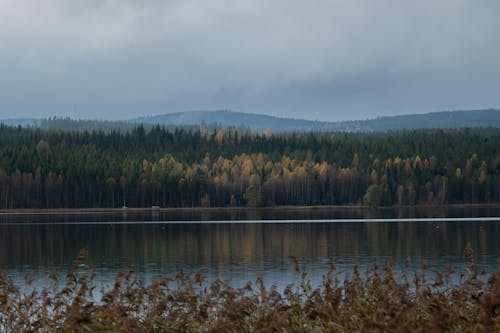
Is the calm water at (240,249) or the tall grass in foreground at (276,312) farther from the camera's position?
the calm water at (240,249)

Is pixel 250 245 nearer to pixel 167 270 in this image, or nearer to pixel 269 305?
pixel 167 270

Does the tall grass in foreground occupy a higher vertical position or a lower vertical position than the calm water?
higher

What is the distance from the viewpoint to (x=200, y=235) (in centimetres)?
9788

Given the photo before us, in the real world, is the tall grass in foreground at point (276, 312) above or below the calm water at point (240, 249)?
above

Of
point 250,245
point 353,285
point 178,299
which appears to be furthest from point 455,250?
point 178,299

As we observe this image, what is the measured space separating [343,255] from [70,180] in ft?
457

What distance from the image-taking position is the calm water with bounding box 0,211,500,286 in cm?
5841

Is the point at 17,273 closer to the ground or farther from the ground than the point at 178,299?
closer to the ground

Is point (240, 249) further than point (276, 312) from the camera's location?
Yes

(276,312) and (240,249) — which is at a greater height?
(276,312)

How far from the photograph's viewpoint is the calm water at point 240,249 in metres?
58.4

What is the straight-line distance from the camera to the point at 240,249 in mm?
77000

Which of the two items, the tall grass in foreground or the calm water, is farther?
the calm water

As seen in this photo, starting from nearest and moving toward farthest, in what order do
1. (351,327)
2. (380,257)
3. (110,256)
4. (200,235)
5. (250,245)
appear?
(351,327) → (380,257) → (110,256) → (250,245) → (200,235)
